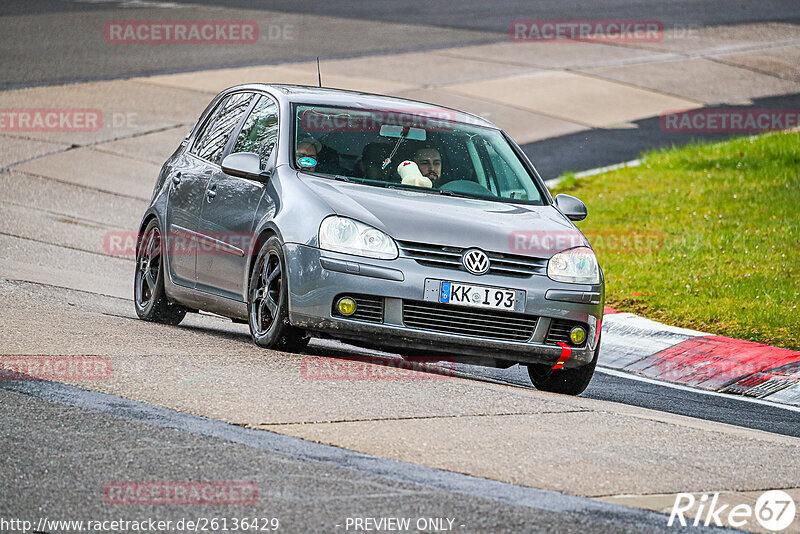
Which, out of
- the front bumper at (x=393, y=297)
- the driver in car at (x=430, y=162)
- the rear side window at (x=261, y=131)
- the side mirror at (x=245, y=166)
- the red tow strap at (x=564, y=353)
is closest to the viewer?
the front bumper at (x=393, y=297)

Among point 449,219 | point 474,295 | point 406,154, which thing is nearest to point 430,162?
point 406,154

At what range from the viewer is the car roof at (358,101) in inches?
354

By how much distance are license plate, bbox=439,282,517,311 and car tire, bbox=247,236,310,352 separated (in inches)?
36.1

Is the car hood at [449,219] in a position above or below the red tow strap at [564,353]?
above

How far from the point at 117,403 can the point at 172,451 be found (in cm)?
86

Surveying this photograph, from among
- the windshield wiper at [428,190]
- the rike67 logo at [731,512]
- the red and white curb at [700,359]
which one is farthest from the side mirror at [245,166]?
the rike67 logo at [731,512]

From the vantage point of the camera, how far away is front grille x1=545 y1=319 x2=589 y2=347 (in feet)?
26.2

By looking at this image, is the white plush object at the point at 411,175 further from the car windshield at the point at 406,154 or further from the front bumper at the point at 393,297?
the front bumper at the point at 393,297

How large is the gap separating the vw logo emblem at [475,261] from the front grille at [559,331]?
585 millimetres

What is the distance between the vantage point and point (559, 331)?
801 cm

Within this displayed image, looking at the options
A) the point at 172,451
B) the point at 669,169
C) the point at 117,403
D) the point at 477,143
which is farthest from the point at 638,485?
the point at 669,169

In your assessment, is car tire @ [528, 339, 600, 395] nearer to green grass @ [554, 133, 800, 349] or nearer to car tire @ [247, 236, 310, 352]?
car tire @ [247, 236, 310, 352]

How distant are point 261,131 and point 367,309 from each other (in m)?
1.95

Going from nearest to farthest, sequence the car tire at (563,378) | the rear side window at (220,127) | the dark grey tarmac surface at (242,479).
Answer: the dark grey tarmac surface at (242,479) < the car tire at (563,378) < the rear side window at (220,127)
